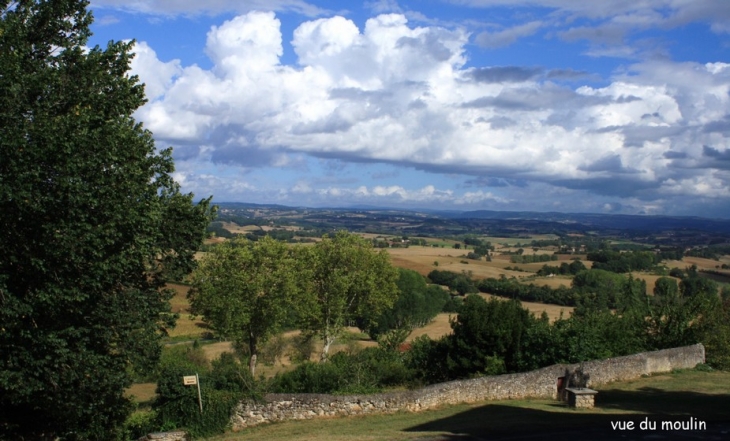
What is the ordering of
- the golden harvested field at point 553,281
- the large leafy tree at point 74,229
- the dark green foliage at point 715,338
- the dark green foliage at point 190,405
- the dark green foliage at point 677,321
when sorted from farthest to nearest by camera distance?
1. the golden harvested field at point 553,281
2. the dark green foliage at point 677,321
3. the dark green foliage at point 715,338
4. the dark green foliage at point 190,405
5. the large leafy tree at point 74,229

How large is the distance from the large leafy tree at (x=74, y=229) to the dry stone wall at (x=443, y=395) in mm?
4598

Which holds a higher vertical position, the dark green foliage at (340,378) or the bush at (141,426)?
the dark green foliage at (340,378)

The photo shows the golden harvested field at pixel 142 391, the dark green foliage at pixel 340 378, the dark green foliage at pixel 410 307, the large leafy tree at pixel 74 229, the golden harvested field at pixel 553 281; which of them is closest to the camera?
the large leafy tree at pixel 74 229

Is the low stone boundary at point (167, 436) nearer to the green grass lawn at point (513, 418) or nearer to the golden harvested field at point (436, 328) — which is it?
the green grass lawn at point (513, 418)

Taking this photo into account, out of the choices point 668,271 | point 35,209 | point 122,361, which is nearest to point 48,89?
point 35,209

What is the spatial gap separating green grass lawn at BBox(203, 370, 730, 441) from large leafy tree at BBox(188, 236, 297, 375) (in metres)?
14.4

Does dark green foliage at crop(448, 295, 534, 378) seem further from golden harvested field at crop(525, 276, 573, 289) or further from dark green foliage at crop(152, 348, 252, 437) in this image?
golden harvested field at crop(525, 276, 573, 289)

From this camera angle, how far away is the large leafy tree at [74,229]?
1313 centimetres

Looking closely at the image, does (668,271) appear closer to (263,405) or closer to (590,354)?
(590,354)

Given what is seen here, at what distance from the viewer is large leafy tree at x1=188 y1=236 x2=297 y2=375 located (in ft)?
109

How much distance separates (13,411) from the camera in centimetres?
1603

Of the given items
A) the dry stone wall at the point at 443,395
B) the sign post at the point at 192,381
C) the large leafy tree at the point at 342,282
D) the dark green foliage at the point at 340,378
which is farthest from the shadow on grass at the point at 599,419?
the large leafy tree at the point at 342,282

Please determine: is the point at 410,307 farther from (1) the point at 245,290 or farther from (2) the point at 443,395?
(2) the point at 443,395

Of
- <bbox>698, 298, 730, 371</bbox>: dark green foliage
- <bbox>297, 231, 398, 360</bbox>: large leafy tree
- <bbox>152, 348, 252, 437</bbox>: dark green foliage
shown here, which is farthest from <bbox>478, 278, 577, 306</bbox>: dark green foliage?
<bbox>152, 348, 252, 437</bbox>: dark green foliage
